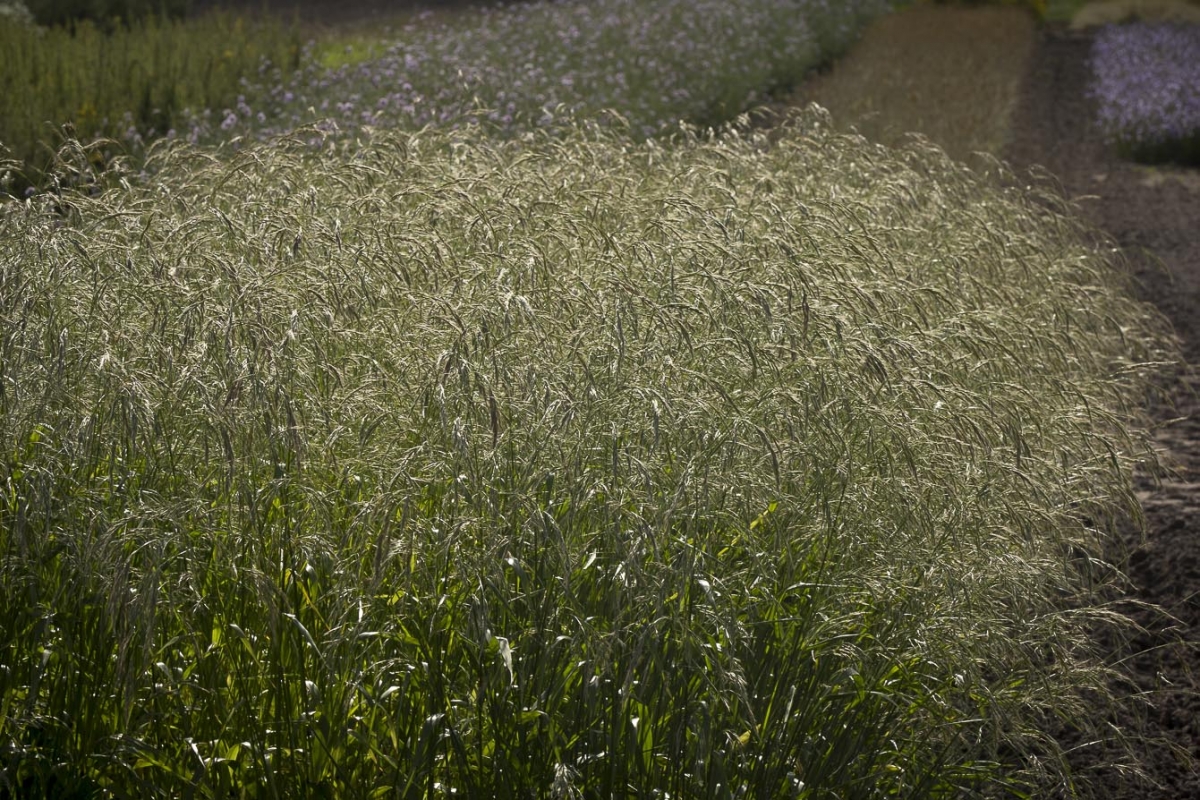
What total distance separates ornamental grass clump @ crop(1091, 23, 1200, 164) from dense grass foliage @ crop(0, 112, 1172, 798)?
27.3 feet

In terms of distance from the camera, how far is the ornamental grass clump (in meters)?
10.9

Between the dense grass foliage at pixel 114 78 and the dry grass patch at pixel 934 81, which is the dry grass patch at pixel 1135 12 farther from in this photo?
the dense grass foliage at pixel 114 78

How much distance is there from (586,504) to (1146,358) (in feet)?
13.1

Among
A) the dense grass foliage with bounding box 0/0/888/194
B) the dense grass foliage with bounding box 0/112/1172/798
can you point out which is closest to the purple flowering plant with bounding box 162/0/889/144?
the dense grass foliage with bounding box 0/0/888/194

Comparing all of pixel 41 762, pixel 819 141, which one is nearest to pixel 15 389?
pixel 41 762

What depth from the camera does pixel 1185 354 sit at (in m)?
6.15

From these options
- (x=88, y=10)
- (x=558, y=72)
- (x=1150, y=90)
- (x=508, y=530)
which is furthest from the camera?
(x=88, y=10)

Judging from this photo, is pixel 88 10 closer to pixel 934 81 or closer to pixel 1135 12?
pixel 934 81

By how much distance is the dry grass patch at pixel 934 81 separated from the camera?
408 inches

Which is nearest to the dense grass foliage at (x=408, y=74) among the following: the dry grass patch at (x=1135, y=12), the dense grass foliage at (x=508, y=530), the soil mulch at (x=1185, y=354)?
the soil mulch at (x=1185, y=354)

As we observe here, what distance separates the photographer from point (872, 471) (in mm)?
2908

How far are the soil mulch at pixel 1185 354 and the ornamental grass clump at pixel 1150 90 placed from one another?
0.21 meters

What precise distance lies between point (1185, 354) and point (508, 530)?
4680 mm

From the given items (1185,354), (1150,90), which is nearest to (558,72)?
(1185,354)
